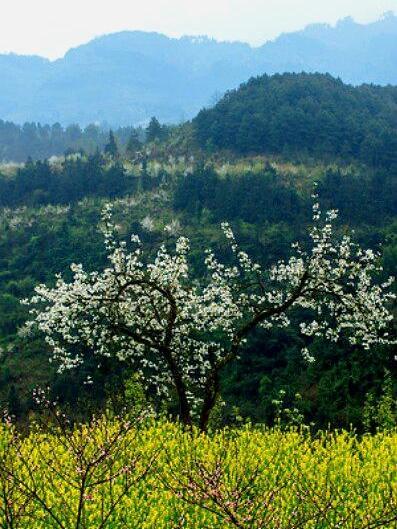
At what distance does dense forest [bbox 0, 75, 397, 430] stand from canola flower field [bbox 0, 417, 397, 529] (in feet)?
53.8

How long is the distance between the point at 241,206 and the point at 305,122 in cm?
3057

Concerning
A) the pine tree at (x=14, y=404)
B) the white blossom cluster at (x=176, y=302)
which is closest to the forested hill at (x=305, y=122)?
the pine tree at (x=14, y=404)

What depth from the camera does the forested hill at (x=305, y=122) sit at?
95.8 metres

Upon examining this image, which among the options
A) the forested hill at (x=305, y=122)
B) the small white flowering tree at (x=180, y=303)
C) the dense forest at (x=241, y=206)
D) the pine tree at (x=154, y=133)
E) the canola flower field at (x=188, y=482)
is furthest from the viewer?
the pine tree at (x=154, y=133)

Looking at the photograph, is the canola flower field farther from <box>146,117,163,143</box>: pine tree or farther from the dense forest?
<box>146,117,163,143</box>: pine tree

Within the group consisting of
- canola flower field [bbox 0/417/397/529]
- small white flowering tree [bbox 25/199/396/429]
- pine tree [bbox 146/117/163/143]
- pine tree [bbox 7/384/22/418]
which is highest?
pine tree [bbox 146/117/163/143]

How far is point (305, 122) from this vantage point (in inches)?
4013

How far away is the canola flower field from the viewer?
10.0 metres

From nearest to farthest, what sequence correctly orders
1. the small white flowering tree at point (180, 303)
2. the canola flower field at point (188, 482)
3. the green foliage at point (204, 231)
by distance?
1. the canola flower field at point (188, 482)
2. the small white flowering tree at point (180, 303)
3. the green foliage at point (204, 231)

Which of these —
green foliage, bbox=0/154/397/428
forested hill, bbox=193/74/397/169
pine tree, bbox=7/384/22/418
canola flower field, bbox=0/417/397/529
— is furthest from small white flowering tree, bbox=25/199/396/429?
forested hill, bbox=193/74/397/169

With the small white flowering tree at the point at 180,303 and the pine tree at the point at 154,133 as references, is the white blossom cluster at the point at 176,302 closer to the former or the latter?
the small white flowering tree at the point at 180,303

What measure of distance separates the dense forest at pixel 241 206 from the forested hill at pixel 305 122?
0.22 meters

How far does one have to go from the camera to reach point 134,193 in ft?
298

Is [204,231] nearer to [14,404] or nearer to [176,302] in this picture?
[14,404]
